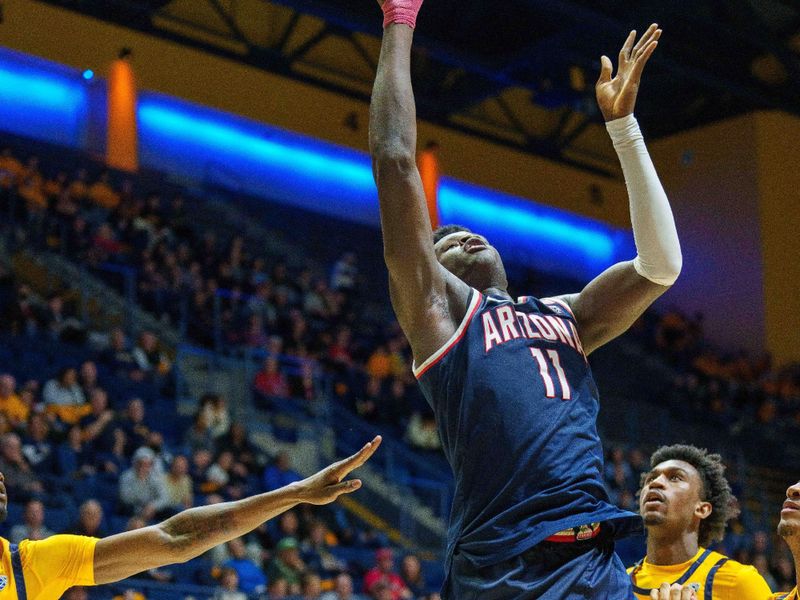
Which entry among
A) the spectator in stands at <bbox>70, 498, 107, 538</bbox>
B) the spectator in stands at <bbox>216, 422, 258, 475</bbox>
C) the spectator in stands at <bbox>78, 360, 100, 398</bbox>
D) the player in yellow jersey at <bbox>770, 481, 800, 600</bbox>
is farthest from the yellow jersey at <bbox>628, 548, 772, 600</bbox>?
the spectator in stands at <bbox>78, 360, 100, 398</bbox>

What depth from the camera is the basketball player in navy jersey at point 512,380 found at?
3012 mm

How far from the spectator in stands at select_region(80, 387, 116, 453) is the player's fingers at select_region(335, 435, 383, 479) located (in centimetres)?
811

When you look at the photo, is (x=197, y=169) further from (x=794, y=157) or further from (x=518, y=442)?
(x=518, y=442)

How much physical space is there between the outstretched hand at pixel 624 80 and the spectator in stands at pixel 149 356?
1082 cm

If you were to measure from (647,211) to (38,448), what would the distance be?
881 cm

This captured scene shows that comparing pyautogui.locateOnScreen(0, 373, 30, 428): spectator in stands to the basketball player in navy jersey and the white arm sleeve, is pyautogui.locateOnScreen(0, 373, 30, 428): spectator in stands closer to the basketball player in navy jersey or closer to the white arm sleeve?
the basketball player in navy jersey

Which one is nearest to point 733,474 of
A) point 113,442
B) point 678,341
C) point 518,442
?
point 678,341

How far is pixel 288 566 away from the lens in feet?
36.2

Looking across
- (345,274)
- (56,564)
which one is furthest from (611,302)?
(345,274)

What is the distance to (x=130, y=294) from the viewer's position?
563 inches

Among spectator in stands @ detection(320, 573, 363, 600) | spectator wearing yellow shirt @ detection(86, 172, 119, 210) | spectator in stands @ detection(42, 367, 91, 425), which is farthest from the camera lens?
spectator wearing yellow shirt @ detection(86, 172, 119, 210)

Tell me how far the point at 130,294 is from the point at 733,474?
10.2 m

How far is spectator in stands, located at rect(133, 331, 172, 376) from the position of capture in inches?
535

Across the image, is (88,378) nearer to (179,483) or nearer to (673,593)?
(179,483)
